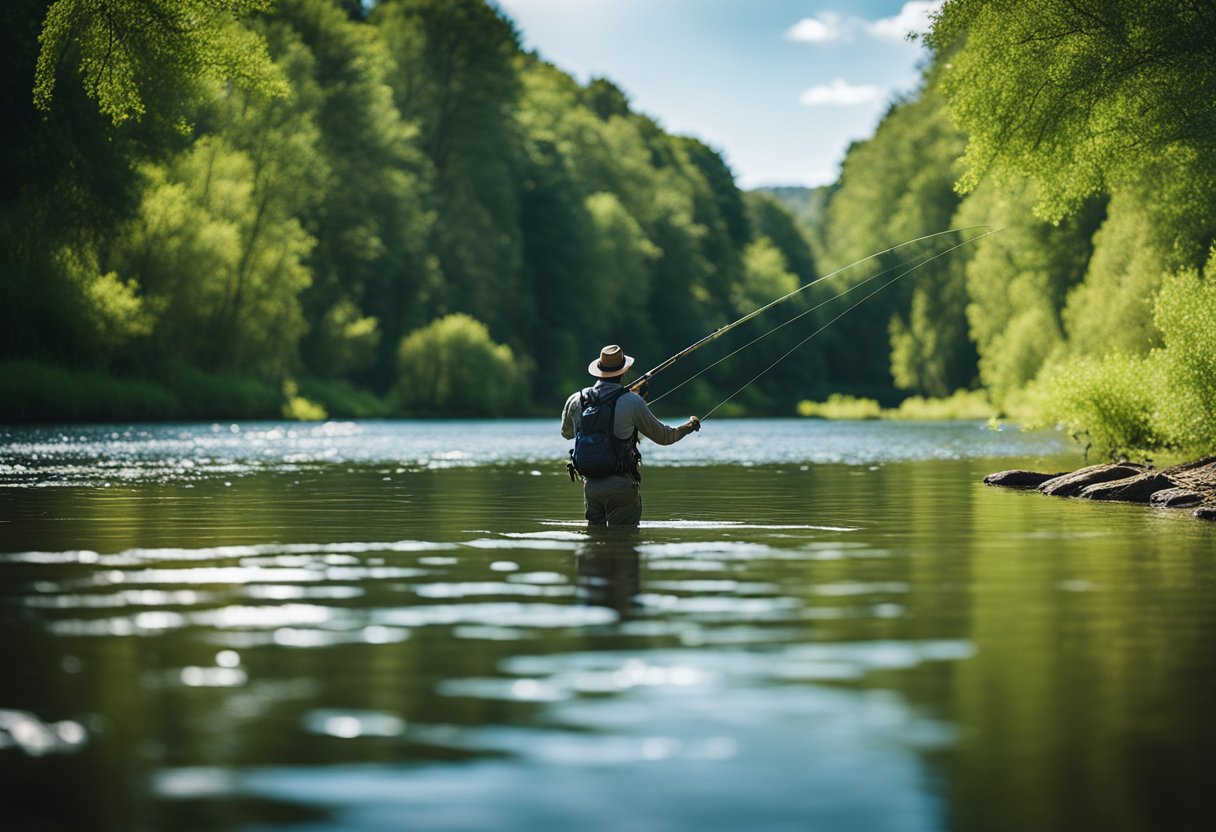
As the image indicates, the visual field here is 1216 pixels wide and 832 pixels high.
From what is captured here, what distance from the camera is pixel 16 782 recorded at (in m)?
5.27

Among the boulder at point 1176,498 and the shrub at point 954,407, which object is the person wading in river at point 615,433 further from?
the shrub at point 954,407

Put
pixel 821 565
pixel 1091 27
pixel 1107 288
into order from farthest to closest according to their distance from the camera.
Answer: pixel 1107 288
pixel 1091 27
pixel 821 565

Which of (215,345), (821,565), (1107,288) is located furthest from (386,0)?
(821,565)

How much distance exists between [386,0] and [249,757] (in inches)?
3098

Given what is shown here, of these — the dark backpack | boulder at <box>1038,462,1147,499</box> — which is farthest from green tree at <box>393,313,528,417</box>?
the dark backpack

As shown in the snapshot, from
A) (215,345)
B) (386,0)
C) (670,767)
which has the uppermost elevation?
(386,0)

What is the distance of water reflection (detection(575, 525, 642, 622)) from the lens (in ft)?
31.7

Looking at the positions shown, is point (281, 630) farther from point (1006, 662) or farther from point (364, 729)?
point (1006, 662)

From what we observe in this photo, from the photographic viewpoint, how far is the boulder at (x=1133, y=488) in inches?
789

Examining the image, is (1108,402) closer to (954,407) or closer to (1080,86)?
(1080,86)

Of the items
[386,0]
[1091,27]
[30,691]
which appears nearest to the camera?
[30,691]

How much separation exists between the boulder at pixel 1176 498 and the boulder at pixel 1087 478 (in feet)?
5.41

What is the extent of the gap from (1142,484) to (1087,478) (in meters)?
1.30

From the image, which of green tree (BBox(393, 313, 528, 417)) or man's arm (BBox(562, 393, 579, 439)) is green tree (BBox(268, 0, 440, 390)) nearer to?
green tree (BBox(393, 313, 528, 417))
